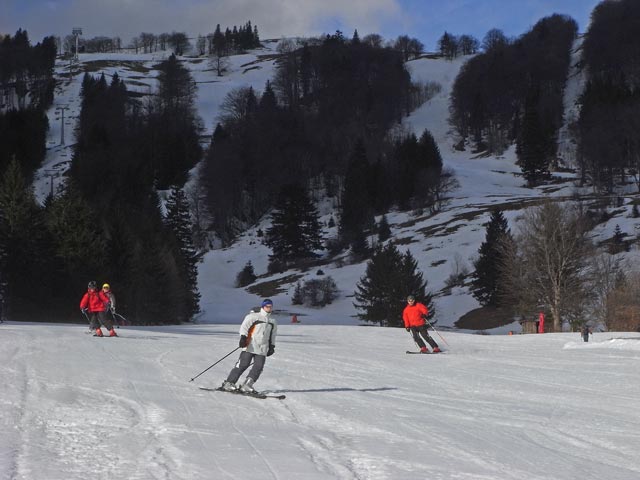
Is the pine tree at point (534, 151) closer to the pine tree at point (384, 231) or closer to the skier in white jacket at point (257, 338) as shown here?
the pine tree at point (384, 231)

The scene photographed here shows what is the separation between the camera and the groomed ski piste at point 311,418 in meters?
6.72

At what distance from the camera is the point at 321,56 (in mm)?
141375

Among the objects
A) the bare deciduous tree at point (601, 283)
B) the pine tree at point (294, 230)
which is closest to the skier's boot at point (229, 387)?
the bare deciduous tree at point (601, 283)

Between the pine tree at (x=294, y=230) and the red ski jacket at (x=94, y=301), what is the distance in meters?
57.9

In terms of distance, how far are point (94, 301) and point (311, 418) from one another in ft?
45.0

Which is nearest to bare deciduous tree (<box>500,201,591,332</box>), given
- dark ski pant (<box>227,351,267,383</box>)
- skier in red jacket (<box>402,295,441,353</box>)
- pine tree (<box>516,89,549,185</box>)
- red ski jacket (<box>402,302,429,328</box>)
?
skier in red jacket (<box>402,295,441,353</box>)

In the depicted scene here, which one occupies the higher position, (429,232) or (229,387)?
(429,232)

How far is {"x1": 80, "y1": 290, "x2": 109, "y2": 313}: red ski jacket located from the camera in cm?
2131

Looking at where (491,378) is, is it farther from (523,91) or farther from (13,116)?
(523,91)

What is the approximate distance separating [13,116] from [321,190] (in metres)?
49.2

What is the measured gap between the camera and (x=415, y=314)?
65.4ft

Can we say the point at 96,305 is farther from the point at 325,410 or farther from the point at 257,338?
the point at 325,410

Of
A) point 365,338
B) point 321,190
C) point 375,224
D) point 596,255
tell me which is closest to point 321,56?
point 321,190

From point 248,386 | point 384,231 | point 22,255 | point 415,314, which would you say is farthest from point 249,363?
point 384,231
